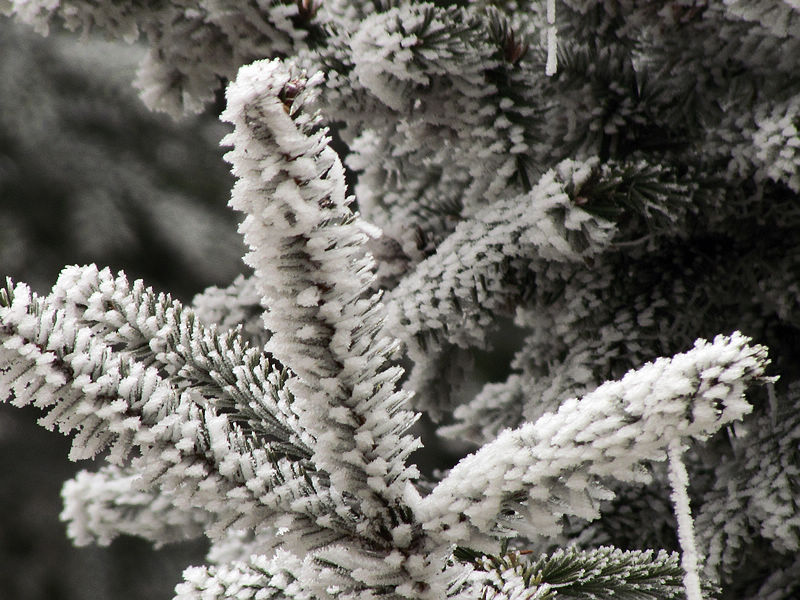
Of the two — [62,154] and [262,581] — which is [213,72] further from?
[62,154]

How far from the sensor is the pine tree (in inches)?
11.7

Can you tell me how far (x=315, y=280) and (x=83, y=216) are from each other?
1864 millimetres

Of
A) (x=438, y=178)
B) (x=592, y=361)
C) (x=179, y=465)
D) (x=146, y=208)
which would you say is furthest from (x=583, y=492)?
(x=146, y=208)

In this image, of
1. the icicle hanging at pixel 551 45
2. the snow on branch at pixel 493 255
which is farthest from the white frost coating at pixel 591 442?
the icicle hanging at pixel 551 45

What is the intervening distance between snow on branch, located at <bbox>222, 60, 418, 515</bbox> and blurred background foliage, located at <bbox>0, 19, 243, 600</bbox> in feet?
5.68

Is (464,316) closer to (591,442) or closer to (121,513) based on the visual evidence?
(591,442)

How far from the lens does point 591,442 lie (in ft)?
0.95

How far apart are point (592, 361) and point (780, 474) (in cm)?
18

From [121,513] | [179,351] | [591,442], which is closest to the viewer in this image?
[591,442]

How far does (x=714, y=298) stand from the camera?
2.27 feet

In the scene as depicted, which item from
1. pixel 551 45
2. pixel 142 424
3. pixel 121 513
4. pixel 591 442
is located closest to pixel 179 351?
pixel 142 424

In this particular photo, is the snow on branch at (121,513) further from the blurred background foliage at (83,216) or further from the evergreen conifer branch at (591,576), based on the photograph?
the blurred background foliage at (83,216)

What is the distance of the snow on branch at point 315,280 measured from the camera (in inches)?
10.9

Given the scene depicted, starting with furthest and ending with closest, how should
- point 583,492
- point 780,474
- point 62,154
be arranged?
point 62,154 < point 780,474 < point 583,492
